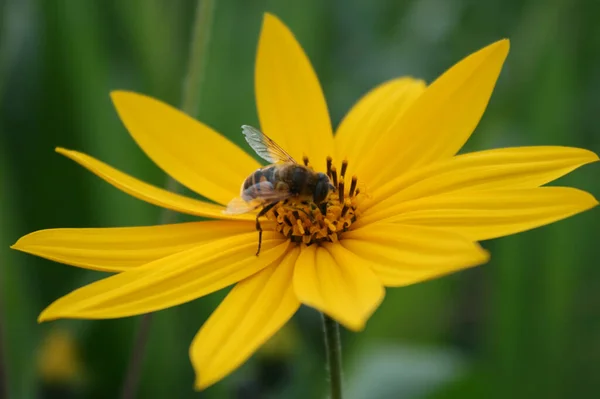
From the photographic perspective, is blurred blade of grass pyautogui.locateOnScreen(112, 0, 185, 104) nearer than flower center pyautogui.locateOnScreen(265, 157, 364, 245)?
No

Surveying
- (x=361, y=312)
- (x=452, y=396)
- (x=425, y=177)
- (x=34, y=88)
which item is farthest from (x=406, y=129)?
(x=34, y=88)

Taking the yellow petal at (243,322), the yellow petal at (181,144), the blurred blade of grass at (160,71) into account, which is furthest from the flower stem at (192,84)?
the blurred blade of grass at (160,71)

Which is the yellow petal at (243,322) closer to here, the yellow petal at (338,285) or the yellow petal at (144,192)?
the yellow petal at (338,285)

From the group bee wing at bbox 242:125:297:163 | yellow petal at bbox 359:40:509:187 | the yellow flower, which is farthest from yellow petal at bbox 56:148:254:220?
yellow petal at bbox 359:40:509:187

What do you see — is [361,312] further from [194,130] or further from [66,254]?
[194,130]

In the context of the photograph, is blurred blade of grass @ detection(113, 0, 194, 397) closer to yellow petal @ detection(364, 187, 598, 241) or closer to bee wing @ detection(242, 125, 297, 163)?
bee wing @ detection(242, 125, 297, 163)
